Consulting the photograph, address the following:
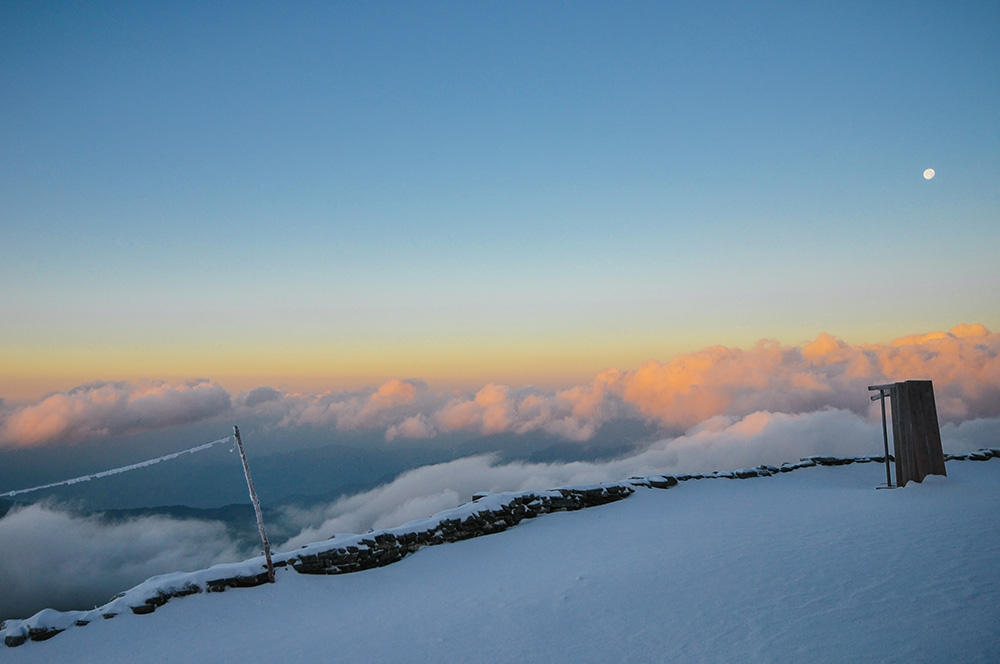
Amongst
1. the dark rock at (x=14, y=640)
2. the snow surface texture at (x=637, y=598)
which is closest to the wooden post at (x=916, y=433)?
the snow surface texture at (x=637, y=598)

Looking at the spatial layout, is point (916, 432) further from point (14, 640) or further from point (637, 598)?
point (14, 640)

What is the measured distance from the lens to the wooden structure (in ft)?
42.0

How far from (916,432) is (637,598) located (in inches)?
385

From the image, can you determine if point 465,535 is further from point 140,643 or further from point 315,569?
point 140,643

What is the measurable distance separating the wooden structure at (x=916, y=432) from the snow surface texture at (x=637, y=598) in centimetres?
36

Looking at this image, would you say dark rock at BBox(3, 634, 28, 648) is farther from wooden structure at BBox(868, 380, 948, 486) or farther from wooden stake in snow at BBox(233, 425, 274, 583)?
wooden structure at BBox(868, 380, 948, 486)

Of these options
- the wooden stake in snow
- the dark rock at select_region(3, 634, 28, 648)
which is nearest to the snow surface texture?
the dark rock at select_region(3, 634, 28, 648)

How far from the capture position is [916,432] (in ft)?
42.1

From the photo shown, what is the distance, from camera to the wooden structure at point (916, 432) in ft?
42.0

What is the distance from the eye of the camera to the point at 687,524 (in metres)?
11.6

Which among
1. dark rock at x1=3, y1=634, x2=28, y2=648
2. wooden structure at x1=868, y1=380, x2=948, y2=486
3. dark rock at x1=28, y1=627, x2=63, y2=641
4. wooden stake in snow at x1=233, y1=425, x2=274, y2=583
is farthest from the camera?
wooden structure at x1=868, y1=380, x2=948, y2=486

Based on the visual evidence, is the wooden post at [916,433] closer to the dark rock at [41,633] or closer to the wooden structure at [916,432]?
the wooden structure at [916,432]

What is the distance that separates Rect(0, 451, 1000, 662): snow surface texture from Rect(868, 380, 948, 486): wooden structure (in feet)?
1.17

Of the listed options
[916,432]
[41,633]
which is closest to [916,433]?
[916,432]
